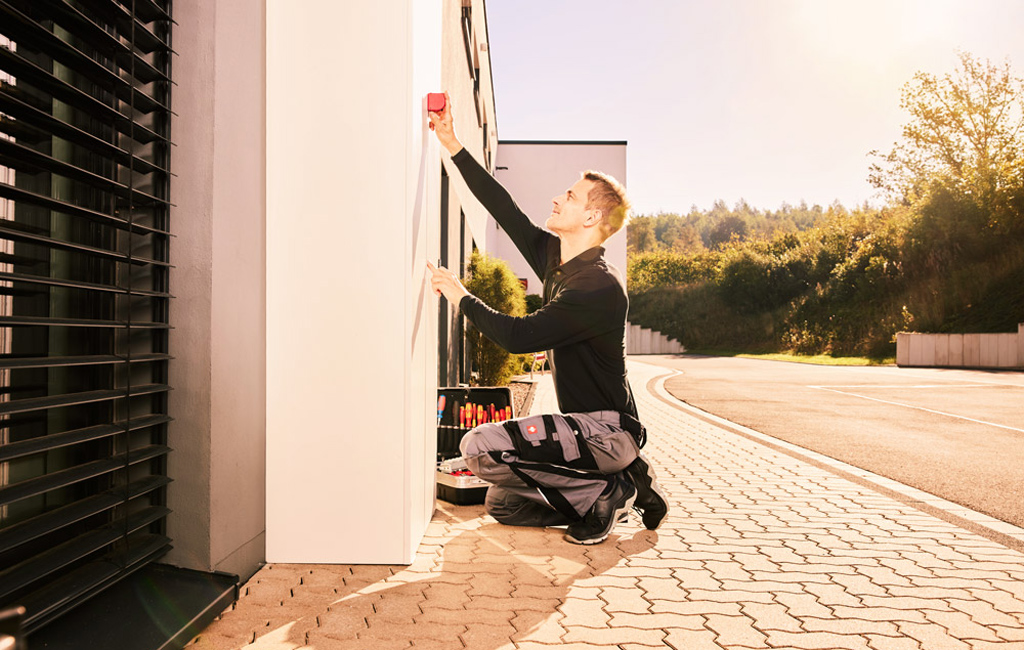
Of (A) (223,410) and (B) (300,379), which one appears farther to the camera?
(B) (300,379)

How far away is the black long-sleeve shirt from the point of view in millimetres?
3377

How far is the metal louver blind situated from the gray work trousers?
161 centimetres

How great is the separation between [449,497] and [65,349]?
2.64m

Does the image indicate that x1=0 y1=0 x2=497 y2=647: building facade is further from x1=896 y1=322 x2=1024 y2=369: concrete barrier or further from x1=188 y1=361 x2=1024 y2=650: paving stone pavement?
x1=896 y1=322 x2=1024 y2=369: concrete barrier

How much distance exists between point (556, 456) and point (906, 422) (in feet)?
23.6

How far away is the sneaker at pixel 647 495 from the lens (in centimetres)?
369

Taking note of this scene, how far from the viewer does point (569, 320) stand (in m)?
3.43

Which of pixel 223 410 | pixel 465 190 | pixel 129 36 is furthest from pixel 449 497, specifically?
pixel 465 190

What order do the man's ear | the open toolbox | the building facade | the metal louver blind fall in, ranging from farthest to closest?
the open toolbox < the man's ear < the building facade < the metal louver blind

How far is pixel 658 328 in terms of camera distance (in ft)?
142

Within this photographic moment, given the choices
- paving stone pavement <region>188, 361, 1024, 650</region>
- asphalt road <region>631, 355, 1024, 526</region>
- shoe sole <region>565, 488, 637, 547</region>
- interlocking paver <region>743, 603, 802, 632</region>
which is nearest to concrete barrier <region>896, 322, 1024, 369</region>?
asphalt road <region>631, 355, 1024, 526</region>

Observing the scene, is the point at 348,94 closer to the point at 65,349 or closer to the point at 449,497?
the point at 65,349

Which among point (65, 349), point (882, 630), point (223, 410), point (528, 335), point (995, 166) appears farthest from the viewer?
point (995, 166)

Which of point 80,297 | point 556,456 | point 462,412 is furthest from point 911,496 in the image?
point 80,297
